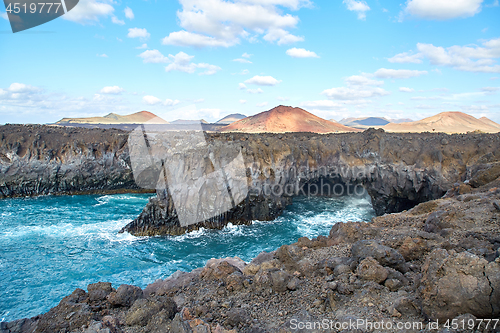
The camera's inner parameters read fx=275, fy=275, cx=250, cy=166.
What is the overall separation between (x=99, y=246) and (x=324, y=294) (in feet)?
57.1

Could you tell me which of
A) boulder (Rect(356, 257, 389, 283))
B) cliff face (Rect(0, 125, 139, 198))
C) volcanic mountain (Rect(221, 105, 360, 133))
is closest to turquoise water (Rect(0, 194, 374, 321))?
cliff face (Rect(0, 125, 139, 198))

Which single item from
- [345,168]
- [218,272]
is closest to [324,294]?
[218,272]

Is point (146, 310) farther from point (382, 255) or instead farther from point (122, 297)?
point (382, 255)

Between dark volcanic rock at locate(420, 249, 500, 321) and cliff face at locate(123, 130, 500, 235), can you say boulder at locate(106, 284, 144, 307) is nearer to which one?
dark volcanic rock at locate(420, 249, 500, 321)

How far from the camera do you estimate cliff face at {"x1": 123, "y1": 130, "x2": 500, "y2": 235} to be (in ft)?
68.0

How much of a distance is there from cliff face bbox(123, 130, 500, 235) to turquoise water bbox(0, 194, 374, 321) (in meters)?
1.36

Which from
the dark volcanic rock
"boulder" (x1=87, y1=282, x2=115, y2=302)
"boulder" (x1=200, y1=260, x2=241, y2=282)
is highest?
the dark volcanic rock

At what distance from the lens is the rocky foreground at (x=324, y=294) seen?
394 centimetres

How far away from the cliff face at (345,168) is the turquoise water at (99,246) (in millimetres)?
1363

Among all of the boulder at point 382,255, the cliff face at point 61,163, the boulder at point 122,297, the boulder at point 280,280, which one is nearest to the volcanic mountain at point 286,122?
the cliff face at point 61,163

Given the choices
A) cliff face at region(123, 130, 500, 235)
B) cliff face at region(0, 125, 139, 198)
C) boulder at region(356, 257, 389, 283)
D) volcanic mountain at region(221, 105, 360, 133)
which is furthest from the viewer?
volcanic mountain at region(221, 105, 360, 133)

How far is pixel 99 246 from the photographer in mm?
18219

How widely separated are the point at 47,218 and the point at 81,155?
40.9 ft

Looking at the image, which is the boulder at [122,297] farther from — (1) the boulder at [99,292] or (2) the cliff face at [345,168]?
(2) the cliff face at [345,168]
